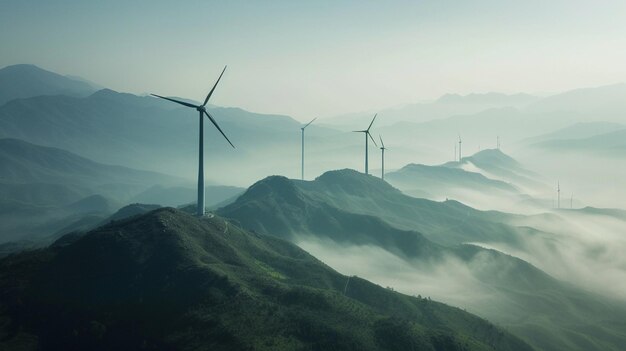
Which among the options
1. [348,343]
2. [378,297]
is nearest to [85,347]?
[348,343]

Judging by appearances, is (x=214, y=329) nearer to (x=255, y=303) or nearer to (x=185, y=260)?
(x=255, y=303)

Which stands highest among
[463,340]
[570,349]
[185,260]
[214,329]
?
[185,260]

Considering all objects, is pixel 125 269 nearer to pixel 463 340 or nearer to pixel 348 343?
pixel 348 343

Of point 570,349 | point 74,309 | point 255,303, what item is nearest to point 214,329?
point 255,303

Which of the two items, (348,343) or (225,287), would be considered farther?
(225,287)

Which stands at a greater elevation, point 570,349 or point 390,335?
point 390,335

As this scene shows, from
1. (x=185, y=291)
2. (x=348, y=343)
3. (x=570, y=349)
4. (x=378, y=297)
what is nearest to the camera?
(x=348, y=343)

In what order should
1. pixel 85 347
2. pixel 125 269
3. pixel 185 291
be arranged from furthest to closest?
1. pixel 125 269
2. pixel 185 291
3. pixel 85 347
